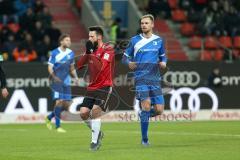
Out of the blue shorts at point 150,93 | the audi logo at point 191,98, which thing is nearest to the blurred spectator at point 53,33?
the audi logo at point 191,98

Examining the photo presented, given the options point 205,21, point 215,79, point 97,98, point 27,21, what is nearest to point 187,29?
point 205,21

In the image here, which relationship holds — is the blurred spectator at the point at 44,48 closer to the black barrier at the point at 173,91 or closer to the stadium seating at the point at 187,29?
the black barrier at the point at 173,91

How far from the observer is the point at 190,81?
27531mm

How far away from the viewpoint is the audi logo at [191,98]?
27234 millimetres

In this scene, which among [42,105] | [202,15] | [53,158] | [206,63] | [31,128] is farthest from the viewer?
[202,15]

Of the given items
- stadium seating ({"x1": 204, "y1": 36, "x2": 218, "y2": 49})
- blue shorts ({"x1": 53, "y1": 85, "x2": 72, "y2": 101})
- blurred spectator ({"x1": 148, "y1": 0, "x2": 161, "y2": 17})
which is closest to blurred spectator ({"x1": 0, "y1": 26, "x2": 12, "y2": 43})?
blue shorts ({"x1": 53, "y1": 85, "x2": 72, "y2": 101})

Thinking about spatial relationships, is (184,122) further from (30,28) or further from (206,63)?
(30,28)

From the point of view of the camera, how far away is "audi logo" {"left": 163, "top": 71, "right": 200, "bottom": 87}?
89.8ft

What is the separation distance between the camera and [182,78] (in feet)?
90.0

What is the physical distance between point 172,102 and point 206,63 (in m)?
1.96

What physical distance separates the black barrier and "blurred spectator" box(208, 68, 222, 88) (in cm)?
8

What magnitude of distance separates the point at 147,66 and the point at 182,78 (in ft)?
38.1

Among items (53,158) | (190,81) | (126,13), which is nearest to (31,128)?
(190,81)

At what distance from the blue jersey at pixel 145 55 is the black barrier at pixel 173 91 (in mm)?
8543
